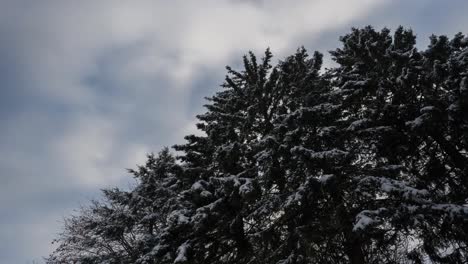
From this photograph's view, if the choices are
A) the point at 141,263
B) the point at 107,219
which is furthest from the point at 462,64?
the point at 107,219

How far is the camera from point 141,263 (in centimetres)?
1431

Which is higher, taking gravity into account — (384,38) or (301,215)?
(384,38)

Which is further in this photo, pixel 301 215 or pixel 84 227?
pixel 84 227

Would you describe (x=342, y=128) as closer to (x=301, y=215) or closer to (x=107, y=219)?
(x=301, y=215)

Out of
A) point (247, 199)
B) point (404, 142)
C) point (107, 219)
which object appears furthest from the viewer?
point (107, 219)

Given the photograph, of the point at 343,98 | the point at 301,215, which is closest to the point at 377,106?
the point at 343,98

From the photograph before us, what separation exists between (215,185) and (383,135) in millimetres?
6465

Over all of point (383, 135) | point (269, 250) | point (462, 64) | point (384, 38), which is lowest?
point (269, 250)

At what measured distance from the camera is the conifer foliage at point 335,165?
402 inches

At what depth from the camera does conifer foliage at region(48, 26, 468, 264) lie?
33.5 feet

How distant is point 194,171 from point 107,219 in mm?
10227

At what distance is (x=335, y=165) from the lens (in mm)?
11031

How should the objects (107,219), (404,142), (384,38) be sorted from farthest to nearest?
1. (107,219)
2. (384,38)
3. (404,142)

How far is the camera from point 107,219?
21.6 m
